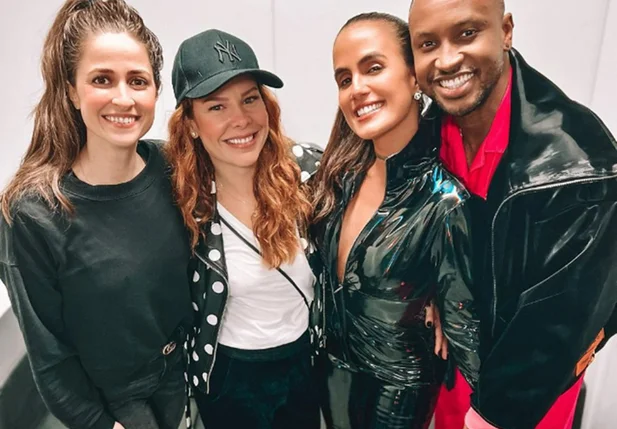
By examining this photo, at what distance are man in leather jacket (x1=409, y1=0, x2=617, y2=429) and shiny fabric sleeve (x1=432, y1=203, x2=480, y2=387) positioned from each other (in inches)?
1.5

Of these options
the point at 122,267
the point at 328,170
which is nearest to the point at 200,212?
the point at 122,267

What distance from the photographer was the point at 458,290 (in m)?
1.24

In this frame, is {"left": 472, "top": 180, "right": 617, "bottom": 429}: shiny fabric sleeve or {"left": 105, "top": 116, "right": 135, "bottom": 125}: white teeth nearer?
{"left": 472, "top": 180, "right": 617, "bottom": 429}: shiny fabric sleeve

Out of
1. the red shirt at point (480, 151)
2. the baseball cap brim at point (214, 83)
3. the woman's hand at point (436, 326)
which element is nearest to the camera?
the red shirt at point (480, 151)

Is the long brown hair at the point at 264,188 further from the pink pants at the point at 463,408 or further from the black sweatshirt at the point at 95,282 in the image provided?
the pink pants at the point at 463,408

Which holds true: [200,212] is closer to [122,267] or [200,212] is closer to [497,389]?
[122,267]

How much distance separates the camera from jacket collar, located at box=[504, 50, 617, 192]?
1045 millimetres

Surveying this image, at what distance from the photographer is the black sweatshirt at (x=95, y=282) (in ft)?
4.02

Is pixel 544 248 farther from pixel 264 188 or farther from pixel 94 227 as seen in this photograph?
pixel 94 227

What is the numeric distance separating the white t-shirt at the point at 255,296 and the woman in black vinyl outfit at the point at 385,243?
0.31ft

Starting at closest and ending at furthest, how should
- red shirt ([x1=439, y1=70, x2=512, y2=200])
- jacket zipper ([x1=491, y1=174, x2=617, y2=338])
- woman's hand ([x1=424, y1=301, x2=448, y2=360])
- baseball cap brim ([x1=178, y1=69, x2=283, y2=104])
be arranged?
jacket zipper ([x1=491, y1=174, x2=617, y2=338]) < red shirt ([x1=439, y1=70, x2=512, y2=200]) < baseball cap brim ([x1=178, y1=69, x2=283, y2=104]) < woman's hand ([x1=424, y1=301, x2=448, y2=360])

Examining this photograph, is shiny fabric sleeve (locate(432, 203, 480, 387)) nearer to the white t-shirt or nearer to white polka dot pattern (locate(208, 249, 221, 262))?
the white t-shirt

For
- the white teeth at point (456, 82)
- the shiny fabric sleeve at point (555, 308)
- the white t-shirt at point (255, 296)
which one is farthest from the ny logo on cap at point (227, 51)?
the shiny fabric sleeve at point (555, 308)

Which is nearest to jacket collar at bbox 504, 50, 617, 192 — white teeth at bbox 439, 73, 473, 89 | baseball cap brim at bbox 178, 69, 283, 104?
white teeth at bbox 439, 73, 473, 89
